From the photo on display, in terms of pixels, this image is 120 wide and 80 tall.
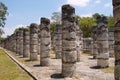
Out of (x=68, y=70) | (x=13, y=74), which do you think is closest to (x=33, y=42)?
(x=13, y=74)

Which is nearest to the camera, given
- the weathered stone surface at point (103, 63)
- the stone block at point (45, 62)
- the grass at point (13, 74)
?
the grass at point (13, 74)

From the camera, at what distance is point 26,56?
21.8m

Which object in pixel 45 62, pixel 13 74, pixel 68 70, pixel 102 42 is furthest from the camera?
pixel 45 62

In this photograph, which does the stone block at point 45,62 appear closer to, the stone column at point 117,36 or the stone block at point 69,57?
the stone block at point 69,57

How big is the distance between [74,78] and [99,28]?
462 centimetres

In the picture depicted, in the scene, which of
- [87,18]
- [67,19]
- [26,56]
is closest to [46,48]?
[67,19]

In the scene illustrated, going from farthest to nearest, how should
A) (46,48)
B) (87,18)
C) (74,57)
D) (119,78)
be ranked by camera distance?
(87,18), (46,48), (74,57), (119,78)

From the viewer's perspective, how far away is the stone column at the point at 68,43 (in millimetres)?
10281

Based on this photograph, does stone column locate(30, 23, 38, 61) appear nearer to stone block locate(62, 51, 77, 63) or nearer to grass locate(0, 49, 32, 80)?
grass locate(0, 49, 32, 80)

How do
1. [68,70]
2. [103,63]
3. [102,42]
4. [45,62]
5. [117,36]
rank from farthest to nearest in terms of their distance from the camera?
[45,62]
[102,42]
[103,63]
[68,70]
[117,36]

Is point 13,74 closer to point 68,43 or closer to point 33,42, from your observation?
point 68,43

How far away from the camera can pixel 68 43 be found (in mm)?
10484

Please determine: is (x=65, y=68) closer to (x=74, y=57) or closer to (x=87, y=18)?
(x=74, y=57)

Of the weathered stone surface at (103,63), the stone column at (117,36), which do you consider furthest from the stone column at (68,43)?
the stone column at (117,36)
